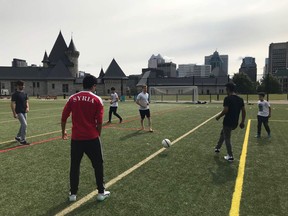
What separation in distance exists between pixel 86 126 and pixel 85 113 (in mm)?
231

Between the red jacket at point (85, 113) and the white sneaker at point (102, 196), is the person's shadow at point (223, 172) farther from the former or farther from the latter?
the red jacket at point (85, 113)

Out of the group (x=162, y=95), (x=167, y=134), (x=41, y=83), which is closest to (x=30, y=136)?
(x=167, y=134)

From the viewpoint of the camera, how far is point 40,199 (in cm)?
473

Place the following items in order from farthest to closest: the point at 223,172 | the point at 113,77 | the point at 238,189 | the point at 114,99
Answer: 1. the point at 113,77
2. the point at 114,99
3. the point at 223,172
4. the point at 238,189

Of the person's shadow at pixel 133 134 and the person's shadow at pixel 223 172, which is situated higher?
the person's shadow at pixel 133 134

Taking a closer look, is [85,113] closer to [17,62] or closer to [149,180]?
[149,180]

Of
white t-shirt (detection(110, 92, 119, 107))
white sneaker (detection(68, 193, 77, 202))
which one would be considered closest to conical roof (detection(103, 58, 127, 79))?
white t-shirt (detection(110, 92, 119, 107))

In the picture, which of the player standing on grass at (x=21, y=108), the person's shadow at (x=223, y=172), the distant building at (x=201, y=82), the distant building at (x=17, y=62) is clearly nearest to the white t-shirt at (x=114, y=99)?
the player standing on grass at (x=21, y=108)

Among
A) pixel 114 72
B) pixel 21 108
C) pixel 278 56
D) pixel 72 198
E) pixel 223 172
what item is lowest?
pixel 223 172

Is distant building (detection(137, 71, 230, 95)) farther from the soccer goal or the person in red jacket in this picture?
the person in red jacket

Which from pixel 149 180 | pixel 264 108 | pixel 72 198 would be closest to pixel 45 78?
pixel 264 108

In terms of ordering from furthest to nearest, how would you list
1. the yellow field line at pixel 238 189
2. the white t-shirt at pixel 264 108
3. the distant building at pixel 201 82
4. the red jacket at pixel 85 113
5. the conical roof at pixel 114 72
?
the distant building at pixel 201 82 → the conical roof at pixel 114 72 → the white t-shirt at pixel 264 108 → the red jacket at pixel 85 113 → the yellow field line at pixel 238 189

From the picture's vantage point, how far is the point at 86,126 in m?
4.57

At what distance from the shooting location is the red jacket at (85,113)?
4.50 m
